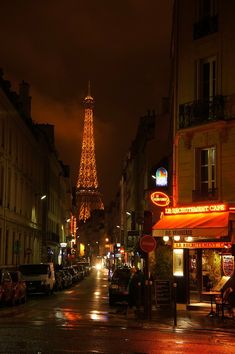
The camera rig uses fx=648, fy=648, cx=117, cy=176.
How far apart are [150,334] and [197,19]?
14293 mm

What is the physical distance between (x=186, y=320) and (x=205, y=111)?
825cm

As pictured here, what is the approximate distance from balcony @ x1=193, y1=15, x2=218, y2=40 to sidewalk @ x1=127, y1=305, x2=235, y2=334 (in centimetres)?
1100

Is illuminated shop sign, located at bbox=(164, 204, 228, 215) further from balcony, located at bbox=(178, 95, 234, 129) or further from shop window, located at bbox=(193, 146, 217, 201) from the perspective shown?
balcony, located at bbox=(178, 95, 234, 129)

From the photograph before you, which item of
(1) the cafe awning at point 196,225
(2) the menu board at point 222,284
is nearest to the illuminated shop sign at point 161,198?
(1) the cafe awning at point 196,225

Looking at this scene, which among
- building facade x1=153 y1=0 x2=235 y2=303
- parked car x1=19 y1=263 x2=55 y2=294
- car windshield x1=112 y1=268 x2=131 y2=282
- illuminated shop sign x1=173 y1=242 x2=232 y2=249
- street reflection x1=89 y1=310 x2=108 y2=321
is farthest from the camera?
parked car x1=19 y1=263 x2=55 y2=294

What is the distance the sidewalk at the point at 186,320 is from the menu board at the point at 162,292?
0.37 meters

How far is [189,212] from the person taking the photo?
83.0ft

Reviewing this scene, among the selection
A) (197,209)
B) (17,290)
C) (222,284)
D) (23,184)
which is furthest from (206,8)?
(23,184)

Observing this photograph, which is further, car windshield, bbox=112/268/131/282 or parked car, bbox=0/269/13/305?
car windshield, bbox=112/268/131/282

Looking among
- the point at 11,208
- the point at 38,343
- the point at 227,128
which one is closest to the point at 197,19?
the point at 227,128

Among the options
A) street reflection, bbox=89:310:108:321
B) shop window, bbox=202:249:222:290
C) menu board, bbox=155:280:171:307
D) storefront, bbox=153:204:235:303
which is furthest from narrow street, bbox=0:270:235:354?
shop window, bbox=202:249:222:290

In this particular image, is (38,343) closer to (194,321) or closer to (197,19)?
(194,321)

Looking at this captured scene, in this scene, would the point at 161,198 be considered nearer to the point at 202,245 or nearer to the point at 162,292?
the point at 202,245

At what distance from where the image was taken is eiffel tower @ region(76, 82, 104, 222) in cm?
16850
